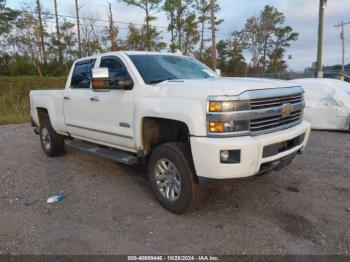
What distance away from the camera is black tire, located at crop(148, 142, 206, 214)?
3.59m

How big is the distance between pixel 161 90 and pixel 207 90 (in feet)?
2.38

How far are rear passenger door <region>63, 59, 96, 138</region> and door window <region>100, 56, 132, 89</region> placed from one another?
450 millimetres

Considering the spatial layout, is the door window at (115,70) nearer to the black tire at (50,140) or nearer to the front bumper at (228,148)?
the front bumper at (228,148)

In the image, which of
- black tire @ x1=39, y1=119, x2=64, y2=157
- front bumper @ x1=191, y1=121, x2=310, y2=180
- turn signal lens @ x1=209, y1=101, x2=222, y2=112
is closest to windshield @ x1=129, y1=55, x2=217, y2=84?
turn signal lens @ x1=209, y1=101, x2=222, y2=112

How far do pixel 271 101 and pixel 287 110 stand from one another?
1.10 feet

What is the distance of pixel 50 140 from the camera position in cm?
670

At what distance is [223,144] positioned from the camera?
3.20 m

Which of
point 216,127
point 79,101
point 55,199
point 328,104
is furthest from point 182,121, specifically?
point 328,104

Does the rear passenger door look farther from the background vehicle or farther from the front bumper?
the background vehicle

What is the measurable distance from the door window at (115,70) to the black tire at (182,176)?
120 centimetres

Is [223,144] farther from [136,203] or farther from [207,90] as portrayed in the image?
[136,203]

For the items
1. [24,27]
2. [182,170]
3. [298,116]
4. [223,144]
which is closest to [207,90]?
[223,144]

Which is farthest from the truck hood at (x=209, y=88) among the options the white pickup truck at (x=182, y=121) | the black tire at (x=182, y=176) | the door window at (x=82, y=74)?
the door window at (x=82, y=74)

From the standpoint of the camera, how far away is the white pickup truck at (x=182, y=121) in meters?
3.27
